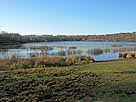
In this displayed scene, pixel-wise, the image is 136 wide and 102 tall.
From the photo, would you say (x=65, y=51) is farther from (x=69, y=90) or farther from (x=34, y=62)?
(x=69, y=90)

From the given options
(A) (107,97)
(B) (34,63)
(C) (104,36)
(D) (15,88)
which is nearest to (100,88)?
(A) (107,97)

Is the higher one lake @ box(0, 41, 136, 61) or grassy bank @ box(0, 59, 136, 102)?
grassy bank @ box(0, 59, 136, 102)

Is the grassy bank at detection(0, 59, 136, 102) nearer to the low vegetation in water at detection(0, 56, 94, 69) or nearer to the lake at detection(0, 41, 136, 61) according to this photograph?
the low vegetation in water at detection(0, 56, 94, 69)

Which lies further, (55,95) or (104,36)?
(104,36)

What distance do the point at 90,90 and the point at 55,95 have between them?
1.39 meters

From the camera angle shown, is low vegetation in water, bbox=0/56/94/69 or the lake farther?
the lake

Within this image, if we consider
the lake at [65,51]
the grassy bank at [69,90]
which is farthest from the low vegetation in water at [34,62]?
the grassy bank at [69,90]

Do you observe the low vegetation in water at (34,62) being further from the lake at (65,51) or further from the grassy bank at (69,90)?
the grassy bank at (69,90)

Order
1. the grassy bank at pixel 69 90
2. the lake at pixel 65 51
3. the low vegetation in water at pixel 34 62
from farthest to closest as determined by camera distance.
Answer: the lake at pixel 65 51 < the low vegetation in water at pixel 34 62 < the grassy bank at pixel 69 90

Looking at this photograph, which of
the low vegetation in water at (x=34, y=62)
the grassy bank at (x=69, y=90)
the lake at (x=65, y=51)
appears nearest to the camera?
the grassy bank at (x=69, y=90)

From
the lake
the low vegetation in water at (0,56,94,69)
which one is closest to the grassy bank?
the low vegetation in water at (0,56,94,69)

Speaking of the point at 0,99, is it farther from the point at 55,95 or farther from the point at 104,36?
the point at 104,36

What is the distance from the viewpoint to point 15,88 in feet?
32.8

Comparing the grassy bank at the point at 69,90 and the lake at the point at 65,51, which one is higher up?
the grassy bank at the point at 69,90
